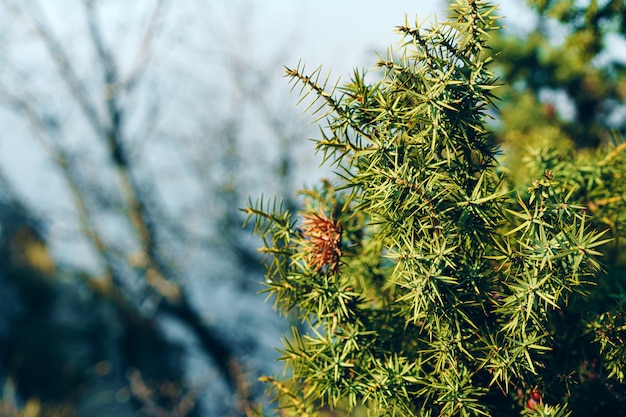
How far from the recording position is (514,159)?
3402 mm

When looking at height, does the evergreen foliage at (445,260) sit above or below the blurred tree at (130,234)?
below

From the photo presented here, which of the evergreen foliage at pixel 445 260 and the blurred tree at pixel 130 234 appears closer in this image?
the evergreen foliage at pixel 445 260

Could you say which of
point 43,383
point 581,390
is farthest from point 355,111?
point 43,383

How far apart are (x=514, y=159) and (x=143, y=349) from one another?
29.2ft

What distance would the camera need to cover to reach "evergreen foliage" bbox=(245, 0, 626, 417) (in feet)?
4.13

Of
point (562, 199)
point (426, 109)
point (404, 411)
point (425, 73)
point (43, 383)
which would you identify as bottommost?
point (404, 411)

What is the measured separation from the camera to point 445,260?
1.26 meters

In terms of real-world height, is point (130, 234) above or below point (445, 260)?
above

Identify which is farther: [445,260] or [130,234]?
[130,234]

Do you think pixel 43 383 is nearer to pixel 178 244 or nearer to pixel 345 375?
pixel 178 244

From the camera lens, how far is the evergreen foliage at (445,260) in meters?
1.26

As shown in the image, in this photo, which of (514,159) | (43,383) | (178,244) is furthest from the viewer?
(178,244)

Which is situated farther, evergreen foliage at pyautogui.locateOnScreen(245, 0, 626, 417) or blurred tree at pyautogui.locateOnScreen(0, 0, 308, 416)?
blurred tree at pyautogui.locateOnScreen(0, 0, 308, 416)

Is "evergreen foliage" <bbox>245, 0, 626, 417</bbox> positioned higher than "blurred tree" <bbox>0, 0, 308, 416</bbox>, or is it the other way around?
"blurred tree" <bbox>0, 0, 308, 416</bbox>
